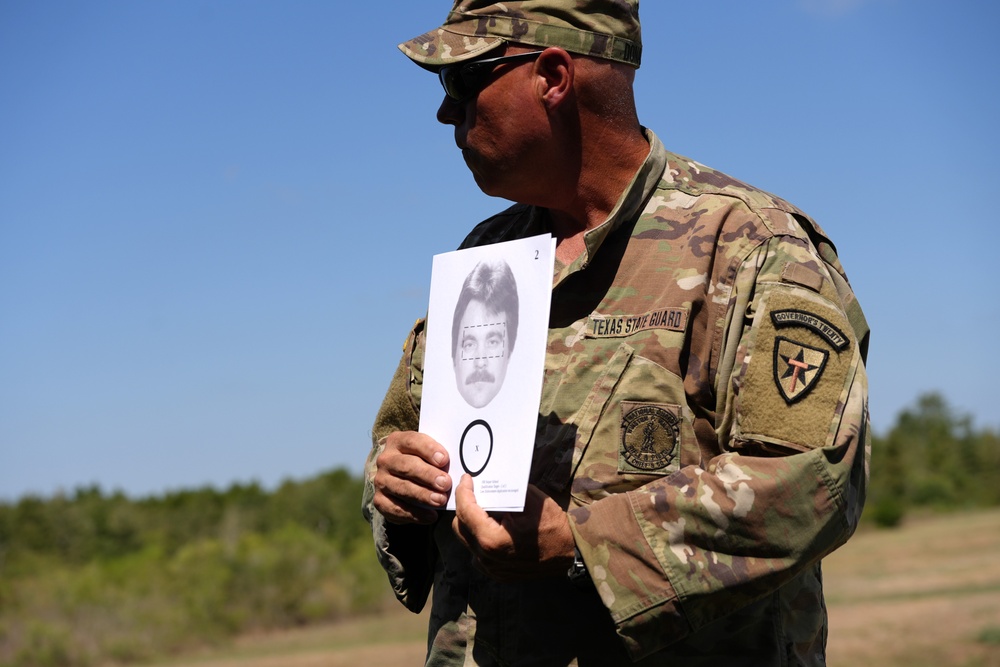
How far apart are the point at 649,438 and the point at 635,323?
28 cm

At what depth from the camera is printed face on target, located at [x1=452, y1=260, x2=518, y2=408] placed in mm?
2371

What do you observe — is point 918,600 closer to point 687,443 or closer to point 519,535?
point 687,443

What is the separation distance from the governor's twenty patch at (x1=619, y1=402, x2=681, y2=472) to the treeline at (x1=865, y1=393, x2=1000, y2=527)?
38.9 meters

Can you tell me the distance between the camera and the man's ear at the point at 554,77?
266 centimetres

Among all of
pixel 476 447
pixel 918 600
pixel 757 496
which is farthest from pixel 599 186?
pixel 918 600

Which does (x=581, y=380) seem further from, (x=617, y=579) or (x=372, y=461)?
(x=372, y=461)

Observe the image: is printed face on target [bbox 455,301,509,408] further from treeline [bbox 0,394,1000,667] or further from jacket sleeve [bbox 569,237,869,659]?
treeline [bbox 0,394,1000,667]

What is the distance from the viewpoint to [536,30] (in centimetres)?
266

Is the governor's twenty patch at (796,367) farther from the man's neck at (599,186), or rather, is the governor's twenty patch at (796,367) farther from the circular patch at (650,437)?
the man's neck at (599,186)

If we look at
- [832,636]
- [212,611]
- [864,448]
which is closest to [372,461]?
[864,448]

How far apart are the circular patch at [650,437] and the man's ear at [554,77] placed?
79cm

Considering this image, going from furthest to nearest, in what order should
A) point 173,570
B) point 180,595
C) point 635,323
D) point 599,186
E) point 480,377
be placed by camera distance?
point 173,570, point 180,595, point 599,186, point 635,323, point 480,377

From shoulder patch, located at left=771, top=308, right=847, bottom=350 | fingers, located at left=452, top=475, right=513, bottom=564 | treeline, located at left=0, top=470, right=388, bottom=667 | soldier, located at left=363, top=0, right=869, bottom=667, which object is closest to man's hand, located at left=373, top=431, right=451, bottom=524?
soldier, located at left=363, top=0, right=869, bottom=667

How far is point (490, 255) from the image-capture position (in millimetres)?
A: 2480
